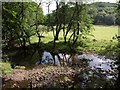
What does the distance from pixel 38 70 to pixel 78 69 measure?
3.28 meters

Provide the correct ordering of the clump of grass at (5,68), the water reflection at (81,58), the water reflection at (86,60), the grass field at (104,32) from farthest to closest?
the grass field at (104,32) → the water reflection at (81,58) → the water reflection at (86,60) → the clump of grass at (5,68)

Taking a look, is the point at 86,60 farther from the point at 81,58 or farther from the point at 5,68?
the point at 5,68

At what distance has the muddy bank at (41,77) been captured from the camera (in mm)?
15344

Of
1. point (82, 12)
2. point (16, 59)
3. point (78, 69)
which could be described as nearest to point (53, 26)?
point (82, 12)

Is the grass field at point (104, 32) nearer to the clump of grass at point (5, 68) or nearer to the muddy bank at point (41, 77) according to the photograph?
the muddy bank at point (41, 77)

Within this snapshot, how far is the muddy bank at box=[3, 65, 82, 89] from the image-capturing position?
604 inches

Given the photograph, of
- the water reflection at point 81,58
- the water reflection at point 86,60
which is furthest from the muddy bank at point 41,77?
the water reflection at point 81,58

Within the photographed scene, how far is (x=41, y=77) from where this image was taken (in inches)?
676

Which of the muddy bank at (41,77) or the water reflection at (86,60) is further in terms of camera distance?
the water reflection at (86,60)

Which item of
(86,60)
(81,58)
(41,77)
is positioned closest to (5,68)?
(41,77)

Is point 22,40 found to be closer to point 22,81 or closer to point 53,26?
point 53,26

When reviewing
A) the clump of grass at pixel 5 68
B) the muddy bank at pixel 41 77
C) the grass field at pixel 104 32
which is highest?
the grass field at pixel 104 32

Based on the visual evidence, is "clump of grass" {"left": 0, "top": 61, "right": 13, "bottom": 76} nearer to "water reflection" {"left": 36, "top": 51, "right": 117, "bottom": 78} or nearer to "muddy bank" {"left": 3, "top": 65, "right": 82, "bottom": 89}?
"muddy bank" {"left": 3, "top": 65, "right": 82, "bottom": 89}

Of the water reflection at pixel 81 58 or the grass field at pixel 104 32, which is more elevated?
the grass field at pixel 104 32
